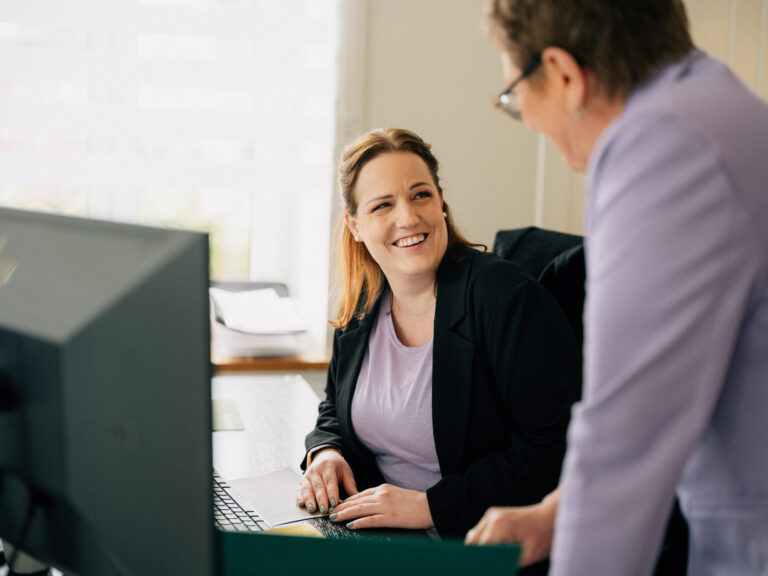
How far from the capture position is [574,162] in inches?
35.2

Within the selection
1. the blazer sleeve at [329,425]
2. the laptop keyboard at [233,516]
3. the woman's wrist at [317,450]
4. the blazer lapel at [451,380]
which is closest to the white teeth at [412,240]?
the blazer lapel at [451,380]

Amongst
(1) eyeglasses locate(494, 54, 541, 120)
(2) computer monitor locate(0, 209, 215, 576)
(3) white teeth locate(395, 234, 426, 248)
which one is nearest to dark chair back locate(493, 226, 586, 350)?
(3) white teeth locate(395, 234, 426, 248)

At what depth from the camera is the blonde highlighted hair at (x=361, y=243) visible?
1.72 meters

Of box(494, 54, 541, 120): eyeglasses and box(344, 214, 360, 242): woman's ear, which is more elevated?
box(494, 54, 541, 120): eyeglasses

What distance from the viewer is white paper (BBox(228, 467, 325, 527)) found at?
130 centimetres

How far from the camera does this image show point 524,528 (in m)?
0.89

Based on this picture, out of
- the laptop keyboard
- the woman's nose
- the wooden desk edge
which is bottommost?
the wooden desk edge

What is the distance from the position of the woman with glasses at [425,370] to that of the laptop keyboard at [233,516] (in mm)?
114

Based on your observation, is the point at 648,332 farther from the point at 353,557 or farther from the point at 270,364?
the point at 270,364

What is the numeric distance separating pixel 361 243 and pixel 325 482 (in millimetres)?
629

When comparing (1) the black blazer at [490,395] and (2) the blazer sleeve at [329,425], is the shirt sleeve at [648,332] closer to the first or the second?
(1) the black blazer at [490,395]

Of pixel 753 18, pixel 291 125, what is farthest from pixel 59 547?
pixel 753 18

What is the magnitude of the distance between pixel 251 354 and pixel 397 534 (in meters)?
1.24

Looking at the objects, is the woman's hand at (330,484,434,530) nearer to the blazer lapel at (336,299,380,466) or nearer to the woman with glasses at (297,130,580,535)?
the woman with glasses at (297,130,580,535)
